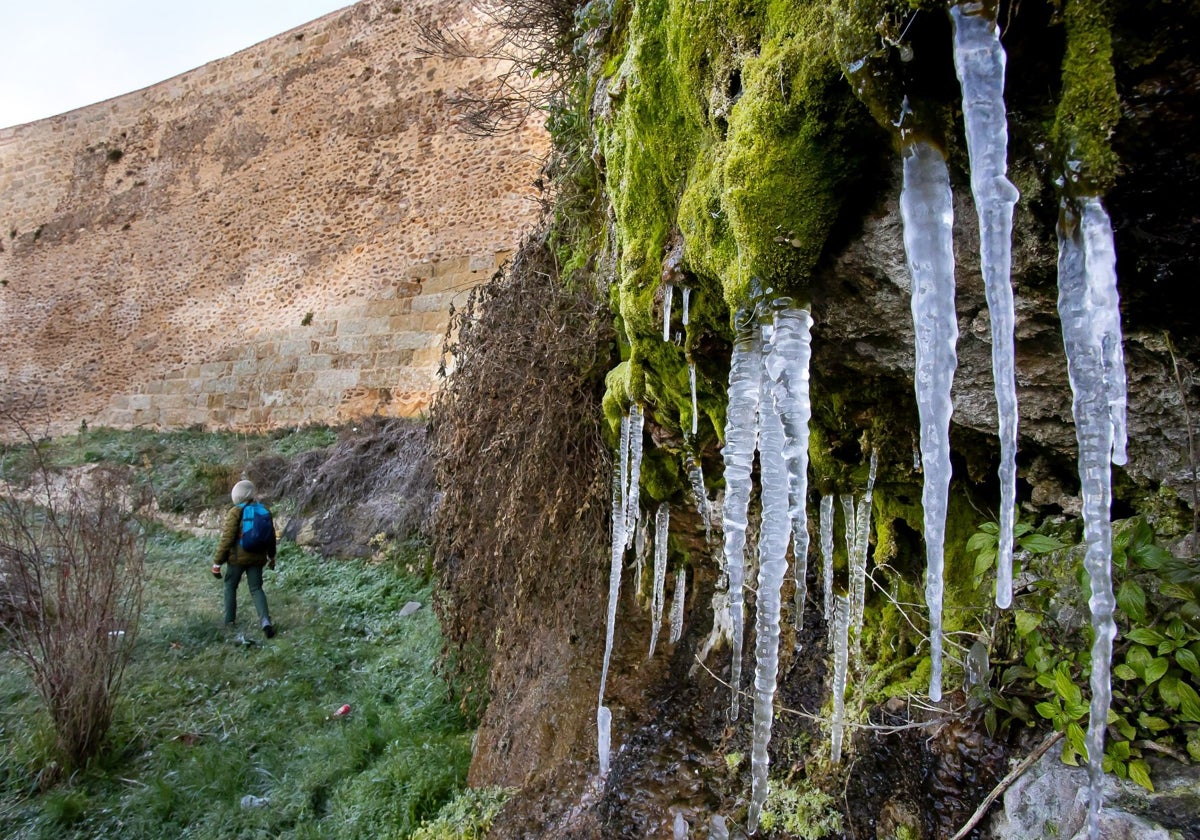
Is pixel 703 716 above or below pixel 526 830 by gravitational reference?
above

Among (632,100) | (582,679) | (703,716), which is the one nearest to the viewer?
(632,100)

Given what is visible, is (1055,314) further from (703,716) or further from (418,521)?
(418,521)

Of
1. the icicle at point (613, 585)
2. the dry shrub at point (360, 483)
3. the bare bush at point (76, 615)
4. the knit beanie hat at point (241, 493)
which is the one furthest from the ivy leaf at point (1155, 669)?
the knit beanie hat at point (241, 493)

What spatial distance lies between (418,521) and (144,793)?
3111mm

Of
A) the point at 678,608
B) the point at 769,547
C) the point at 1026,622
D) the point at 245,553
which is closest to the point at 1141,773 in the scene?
the point at 1026,622

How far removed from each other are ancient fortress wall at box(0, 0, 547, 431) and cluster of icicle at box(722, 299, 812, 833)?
22.9 ft

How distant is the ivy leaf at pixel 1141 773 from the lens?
129 centimetres

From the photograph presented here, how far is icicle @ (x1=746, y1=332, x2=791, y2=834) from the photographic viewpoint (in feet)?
5.04

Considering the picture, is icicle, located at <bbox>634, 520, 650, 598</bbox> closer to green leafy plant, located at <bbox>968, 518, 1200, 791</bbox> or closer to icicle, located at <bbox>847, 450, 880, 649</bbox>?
icicle, located at <bbox>847, 450, 880, 649</bbox>

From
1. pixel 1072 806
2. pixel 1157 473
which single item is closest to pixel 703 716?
pixel 1072 806

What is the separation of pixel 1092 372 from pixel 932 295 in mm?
252

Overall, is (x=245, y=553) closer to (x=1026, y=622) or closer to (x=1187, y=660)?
(x=1026, y=622)

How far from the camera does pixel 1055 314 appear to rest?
1.29m

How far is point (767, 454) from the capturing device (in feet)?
5.14
